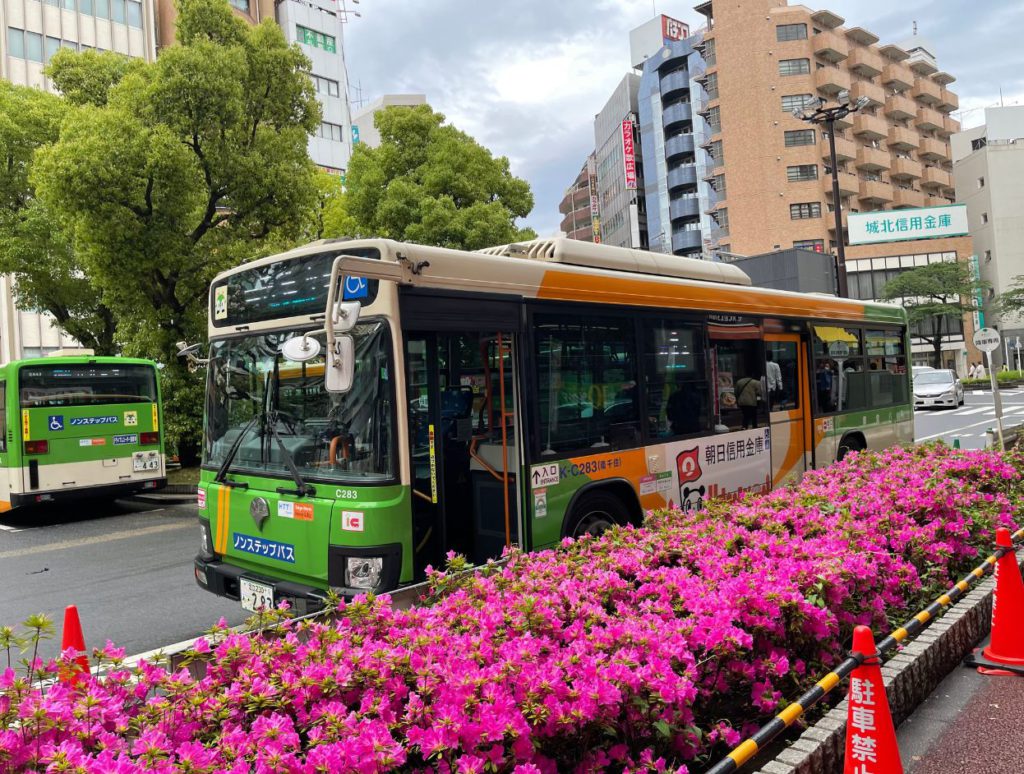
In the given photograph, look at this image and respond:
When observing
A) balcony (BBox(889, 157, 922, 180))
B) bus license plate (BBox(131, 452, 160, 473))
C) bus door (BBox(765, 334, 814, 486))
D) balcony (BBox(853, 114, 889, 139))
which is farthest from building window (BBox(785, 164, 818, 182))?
bus license plate (BBox(131, 452, 160, 473))

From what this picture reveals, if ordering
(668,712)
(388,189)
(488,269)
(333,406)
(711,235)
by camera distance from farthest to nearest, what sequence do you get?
(711,235)
(388,189)
(488,269)
(333,406)
(668,712)

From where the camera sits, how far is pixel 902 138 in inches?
2491

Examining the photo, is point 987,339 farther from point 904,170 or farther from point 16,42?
point 904,170

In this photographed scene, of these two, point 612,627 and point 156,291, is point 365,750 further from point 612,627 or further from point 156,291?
point 156,291

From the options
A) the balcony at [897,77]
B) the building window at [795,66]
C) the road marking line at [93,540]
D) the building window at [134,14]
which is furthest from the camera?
the balcony at [897,77]

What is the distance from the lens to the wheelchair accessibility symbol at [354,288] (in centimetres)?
477

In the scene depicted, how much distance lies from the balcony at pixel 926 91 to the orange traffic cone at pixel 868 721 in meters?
77.7

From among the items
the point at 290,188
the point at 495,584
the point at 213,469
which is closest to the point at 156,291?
the point at 290,188

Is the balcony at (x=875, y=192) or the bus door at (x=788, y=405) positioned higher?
the balcony at (x=875, y=192)

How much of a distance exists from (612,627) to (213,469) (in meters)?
3.88

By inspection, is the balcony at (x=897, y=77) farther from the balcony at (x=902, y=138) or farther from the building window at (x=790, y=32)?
the building window at (x=790, y=32)

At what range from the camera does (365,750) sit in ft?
6.91

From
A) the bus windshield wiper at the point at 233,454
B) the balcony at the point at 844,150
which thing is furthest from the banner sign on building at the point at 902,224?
the bus windshield wiper at the point at 233,454

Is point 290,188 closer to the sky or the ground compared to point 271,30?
closer to the ground
